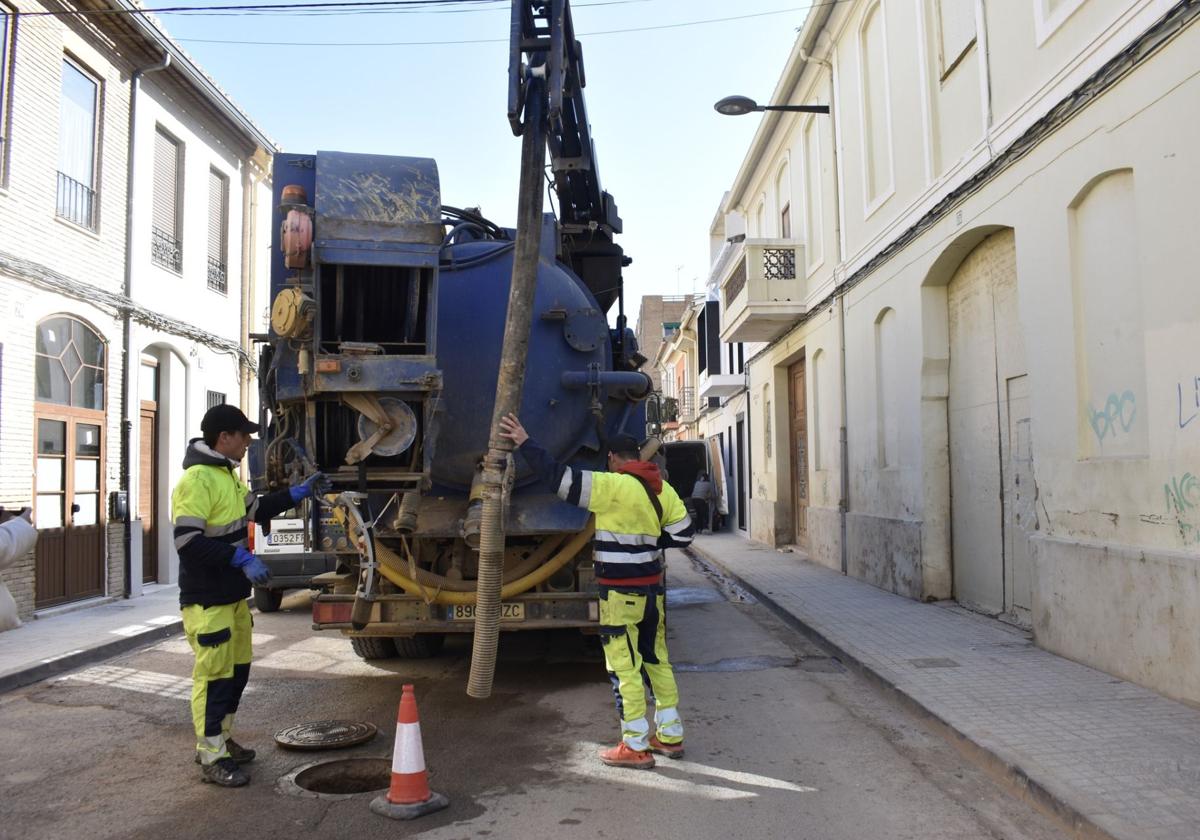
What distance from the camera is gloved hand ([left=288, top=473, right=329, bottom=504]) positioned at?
4.84 m

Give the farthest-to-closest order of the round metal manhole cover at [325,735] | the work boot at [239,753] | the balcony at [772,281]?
the balcony at [772,281]
the round metal manhole cover at [325,735]
the work boot at [239,753]

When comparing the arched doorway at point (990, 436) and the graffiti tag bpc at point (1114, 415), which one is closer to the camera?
the graffiti tag bpc at point (1114, 415)

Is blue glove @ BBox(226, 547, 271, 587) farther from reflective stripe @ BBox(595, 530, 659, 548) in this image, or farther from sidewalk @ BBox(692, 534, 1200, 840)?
sidewalk @ BBox(692, 534, 1200, 840)

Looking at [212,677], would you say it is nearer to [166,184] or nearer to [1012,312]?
[1012,312]

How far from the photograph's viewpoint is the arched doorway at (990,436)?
8391mm

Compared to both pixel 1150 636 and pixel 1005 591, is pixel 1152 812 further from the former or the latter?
pixel 1005 591

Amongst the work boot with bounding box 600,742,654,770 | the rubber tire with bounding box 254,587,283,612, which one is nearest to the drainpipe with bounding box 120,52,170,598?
the rubber tire with bounding box 254,587,283,612

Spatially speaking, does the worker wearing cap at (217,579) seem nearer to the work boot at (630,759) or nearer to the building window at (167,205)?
the work boot at (630,759)

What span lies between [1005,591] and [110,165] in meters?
11.3

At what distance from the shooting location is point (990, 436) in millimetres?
9031

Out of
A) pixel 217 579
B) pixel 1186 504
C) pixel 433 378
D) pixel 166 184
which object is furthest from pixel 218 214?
pixel 1186 504

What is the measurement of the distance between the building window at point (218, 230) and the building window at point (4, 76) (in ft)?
15.7

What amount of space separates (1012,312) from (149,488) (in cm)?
1117

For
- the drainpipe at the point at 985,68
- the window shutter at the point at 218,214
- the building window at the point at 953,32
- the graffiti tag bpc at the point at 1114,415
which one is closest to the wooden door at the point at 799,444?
the building window at the point at 953,32
